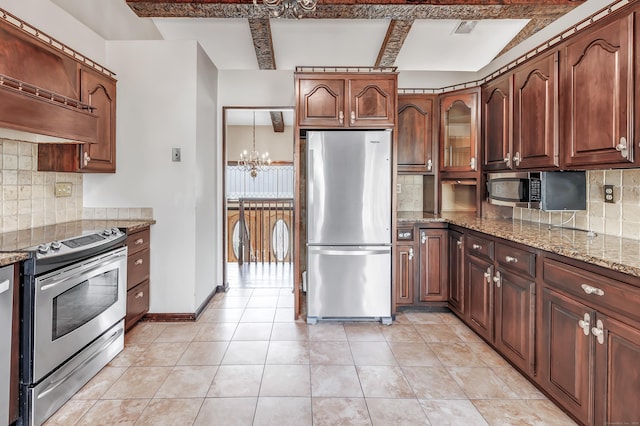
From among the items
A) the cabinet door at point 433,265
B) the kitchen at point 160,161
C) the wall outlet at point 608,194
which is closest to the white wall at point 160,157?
the kitchen at point 160,161

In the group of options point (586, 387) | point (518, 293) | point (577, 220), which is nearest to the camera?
point (586, 387)

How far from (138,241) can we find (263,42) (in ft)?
8.10

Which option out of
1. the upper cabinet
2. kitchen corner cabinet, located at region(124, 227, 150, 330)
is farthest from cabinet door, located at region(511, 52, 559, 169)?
kitchen corner cabinet, located at region(124, 227, 150, 330)

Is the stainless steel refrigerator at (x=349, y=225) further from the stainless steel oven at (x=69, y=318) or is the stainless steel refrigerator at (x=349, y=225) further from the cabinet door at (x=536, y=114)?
the stainless steel oven at (x=69, y=318)

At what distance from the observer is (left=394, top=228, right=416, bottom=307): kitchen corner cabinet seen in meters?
3.42

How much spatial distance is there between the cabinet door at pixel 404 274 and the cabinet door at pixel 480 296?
0.56 metres

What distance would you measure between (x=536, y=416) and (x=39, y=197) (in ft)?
11.9

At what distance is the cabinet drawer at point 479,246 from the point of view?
8.66 ft

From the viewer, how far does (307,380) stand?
2.27m

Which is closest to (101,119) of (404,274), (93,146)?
(93,146)

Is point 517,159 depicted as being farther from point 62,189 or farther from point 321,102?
point 62,189

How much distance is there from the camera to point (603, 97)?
6.50ft

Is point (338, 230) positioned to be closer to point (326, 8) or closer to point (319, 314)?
point (319, 314)

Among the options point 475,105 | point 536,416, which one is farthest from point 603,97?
point 536,416
